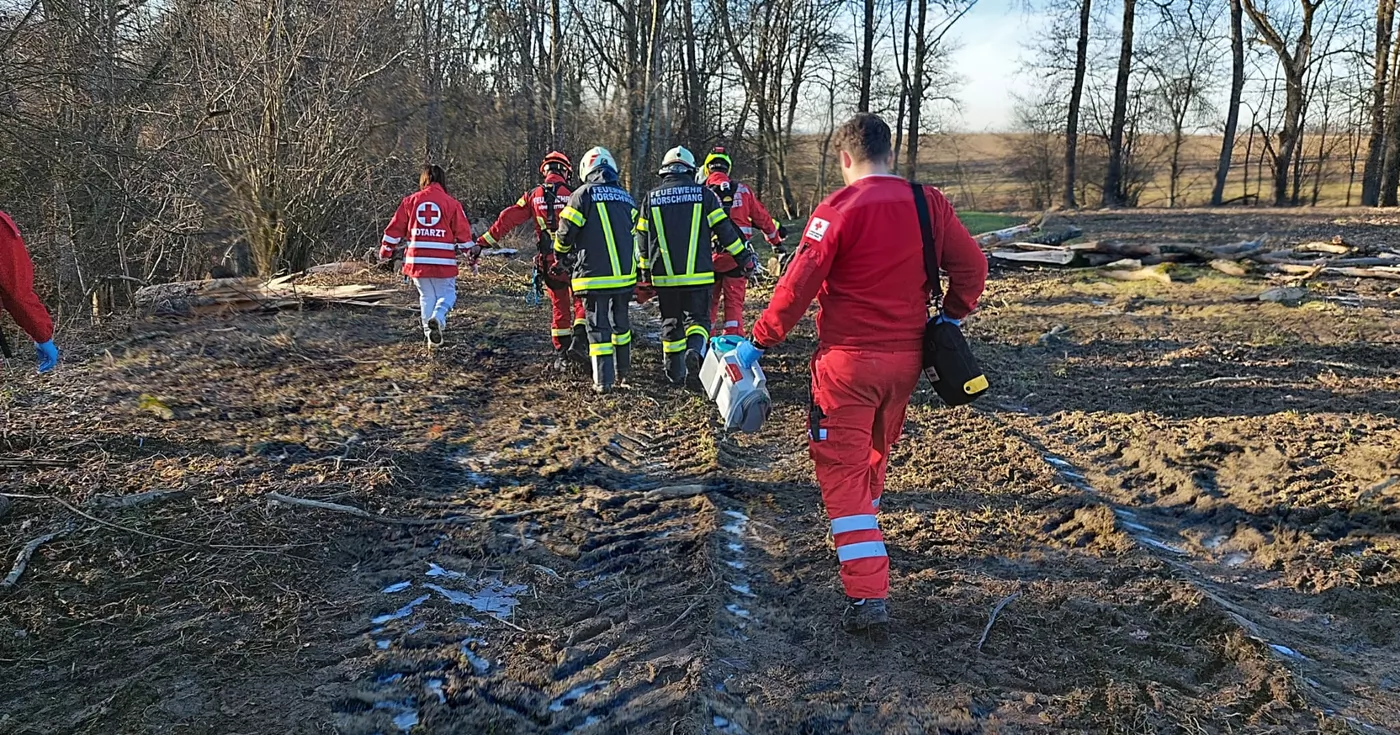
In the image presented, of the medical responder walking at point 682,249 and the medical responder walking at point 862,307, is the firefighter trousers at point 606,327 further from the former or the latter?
the medical responder walking at point 862,307

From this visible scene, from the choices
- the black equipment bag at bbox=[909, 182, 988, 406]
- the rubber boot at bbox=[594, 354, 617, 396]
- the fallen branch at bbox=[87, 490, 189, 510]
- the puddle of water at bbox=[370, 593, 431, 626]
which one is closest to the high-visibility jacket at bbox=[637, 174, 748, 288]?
the rubber boot at bbox=[594, 354, 617, 396]

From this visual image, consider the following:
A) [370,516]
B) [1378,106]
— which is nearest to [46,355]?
[370,516]

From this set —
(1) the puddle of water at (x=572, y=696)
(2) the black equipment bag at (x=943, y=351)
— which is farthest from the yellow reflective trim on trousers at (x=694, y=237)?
(1) the puddle of water at (x=572, y=696)

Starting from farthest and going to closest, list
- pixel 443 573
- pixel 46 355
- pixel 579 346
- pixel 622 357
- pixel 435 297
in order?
pixel 435 297
pixel 579 346
pixel 622 357
pixel 46 355
pixel 443 573

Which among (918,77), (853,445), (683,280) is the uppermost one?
(918,77)

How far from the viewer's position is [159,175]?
10.3 m

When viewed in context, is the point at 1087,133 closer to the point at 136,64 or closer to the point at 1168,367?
the point at 1168,367

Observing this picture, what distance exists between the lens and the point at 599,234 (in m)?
7.23

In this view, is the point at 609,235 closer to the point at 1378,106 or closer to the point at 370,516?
the point at 370,516

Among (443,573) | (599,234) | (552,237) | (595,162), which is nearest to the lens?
(443,573)

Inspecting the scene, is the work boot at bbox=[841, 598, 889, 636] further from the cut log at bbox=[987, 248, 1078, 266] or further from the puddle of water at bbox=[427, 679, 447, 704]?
the cut log at bbox=[987, 248, 1078, 266]

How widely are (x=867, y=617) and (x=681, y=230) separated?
4.42 meters

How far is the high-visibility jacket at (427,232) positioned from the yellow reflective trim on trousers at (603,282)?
2.09m

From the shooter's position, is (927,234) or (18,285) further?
(18,285)
